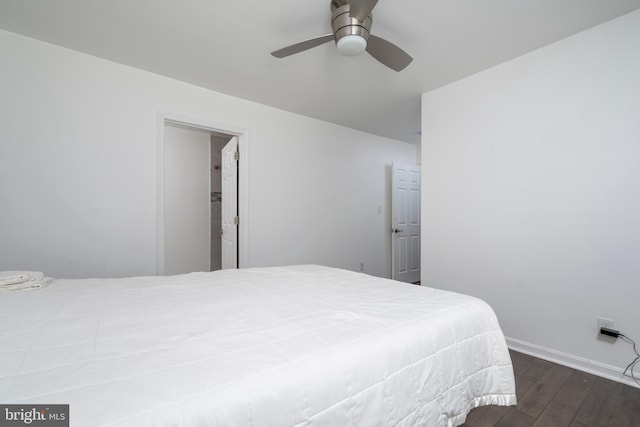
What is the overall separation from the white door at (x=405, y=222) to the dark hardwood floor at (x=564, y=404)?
255cm

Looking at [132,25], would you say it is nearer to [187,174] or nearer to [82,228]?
[82,228]

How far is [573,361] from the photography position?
1.95 metres

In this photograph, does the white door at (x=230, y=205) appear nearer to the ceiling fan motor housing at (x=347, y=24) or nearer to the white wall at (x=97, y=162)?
the white wall at (x=97, y=162)

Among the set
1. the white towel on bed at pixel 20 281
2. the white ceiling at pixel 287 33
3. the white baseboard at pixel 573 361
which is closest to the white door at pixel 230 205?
the white ceiling at pixel 287 33

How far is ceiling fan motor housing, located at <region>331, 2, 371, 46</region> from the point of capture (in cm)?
157

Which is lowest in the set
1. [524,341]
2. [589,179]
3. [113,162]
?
[524,341]

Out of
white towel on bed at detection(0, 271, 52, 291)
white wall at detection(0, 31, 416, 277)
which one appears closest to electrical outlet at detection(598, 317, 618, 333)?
white wall at detection(0, 31, 416, 277)

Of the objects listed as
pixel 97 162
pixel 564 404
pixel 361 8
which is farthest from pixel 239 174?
pixel 564 404

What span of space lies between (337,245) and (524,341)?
227cm

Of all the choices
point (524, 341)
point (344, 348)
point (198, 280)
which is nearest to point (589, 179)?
point (524, 341)

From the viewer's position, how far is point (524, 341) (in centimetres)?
220

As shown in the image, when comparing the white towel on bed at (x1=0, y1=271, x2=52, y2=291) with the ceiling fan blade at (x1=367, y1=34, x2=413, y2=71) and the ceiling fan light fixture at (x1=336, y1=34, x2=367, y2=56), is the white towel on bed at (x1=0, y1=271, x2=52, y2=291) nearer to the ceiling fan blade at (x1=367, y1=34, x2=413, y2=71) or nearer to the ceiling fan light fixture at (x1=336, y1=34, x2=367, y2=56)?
the ceiling fan light fixture at (x1=336, y1=34, x2=367, y2=56)

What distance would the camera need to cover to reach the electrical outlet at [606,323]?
5.91 ft

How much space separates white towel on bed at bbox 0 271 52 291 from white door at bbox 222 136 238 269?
5.63 feet
